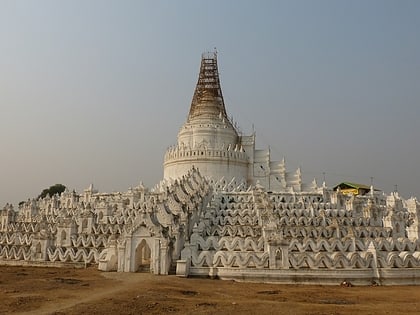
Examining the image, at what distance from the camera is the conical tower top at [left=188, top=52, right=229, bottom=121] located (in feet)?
224

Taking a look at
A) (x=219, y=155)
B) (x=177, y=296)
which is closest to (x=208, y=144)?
(x=219, y=155)

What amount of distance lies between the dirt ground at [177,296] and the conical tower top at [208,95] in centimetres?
4516

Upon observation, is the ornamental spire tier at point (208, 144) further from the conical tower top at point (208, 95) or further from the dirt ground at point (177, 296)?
the dirt ground at point (177, 296)

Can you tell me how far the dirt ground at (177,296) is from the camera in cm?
1558

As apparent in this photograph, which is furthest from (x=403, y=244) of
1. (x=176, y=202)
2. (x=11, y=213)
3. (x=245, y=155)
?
(x=11, y=213)

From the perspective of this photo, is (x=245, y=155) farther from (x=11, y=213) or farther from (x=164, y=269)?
(x=164, y=269)

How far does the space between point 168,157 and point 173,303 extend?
157ft

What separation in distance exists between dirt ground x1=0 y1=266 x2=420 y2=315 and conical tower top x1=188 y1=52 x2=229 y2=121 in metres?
45.2

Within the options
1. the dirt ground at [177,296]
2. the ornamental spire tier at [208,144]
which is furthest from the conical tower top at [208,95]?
the dirt ground at [177,296]

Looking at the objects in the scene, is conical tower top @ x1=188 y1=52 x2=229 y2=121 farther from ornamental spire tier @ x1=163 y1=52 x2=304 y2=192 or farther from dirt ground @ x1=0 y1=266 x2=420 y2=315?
dirt ground @ x1=0 y1=266 x2=420 y2=315

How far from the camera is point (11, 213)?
161 feet

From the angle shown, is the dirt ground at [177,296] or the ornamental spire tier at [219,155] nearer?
the dirt ground at [177,296]

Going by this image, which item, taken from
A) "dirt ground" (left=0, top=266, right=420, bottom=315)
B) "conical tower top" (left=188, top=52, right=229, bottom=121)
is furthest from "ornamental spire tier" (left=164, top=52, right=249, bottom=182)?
"dirt ground" (left=0, top=266, right=420, bottom=315)

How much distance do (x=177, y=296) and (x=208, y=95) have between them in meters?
55.0
